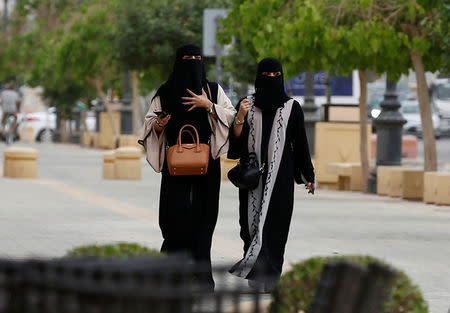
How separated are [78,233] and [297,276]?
26.7 feet

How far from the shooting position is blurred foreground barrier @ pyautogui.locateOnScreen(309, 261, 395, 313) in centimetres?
437

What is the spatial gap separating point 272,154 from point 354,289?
183 inches

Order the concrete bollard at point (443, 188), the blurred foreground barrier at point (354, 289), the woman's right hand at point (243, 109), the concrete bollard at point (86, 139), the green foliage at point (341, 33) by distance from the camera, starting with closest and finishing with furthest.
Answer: the blurred foreground barrier at point (354, 289)
the woman's right hand at point (243, 109)
the concrete bollard at point (443, 188)
the green foliage at point (341, 33)
the concrete bollard at point (86, 139)

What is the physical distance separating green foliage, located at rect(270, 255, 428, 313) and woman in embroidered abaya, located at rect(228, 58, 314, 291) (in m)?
3.69

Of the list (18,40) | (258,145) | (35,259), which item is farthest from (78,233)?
(18,40)

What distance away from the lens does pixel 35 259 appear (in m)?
3.99

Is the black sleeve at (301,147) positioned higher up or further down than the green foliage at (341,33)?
further down

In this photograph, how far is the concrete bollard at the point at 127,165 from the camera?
79.8 feet

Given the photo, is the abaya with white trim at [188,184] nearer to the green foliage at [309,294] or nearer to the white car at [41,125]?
the green foliage at [309,294]

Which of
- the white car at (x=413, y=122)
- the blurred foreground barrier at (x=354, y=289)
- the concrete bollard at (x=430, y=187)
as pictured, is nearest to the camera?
the blurred foreground barrier at (x=354, y=289)

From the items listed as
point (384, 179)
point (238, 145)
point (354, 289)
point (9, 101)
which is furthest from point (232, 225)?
point (9, 101)

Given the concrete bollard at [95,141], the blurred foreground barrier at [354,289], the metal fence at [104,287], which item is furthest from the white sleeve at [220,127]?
the concrete bollard at [95,141]

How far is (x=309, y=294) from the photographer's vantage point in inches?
202

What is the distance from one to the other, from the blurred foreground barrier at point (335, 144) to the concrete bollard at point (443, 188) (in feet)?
16.0
